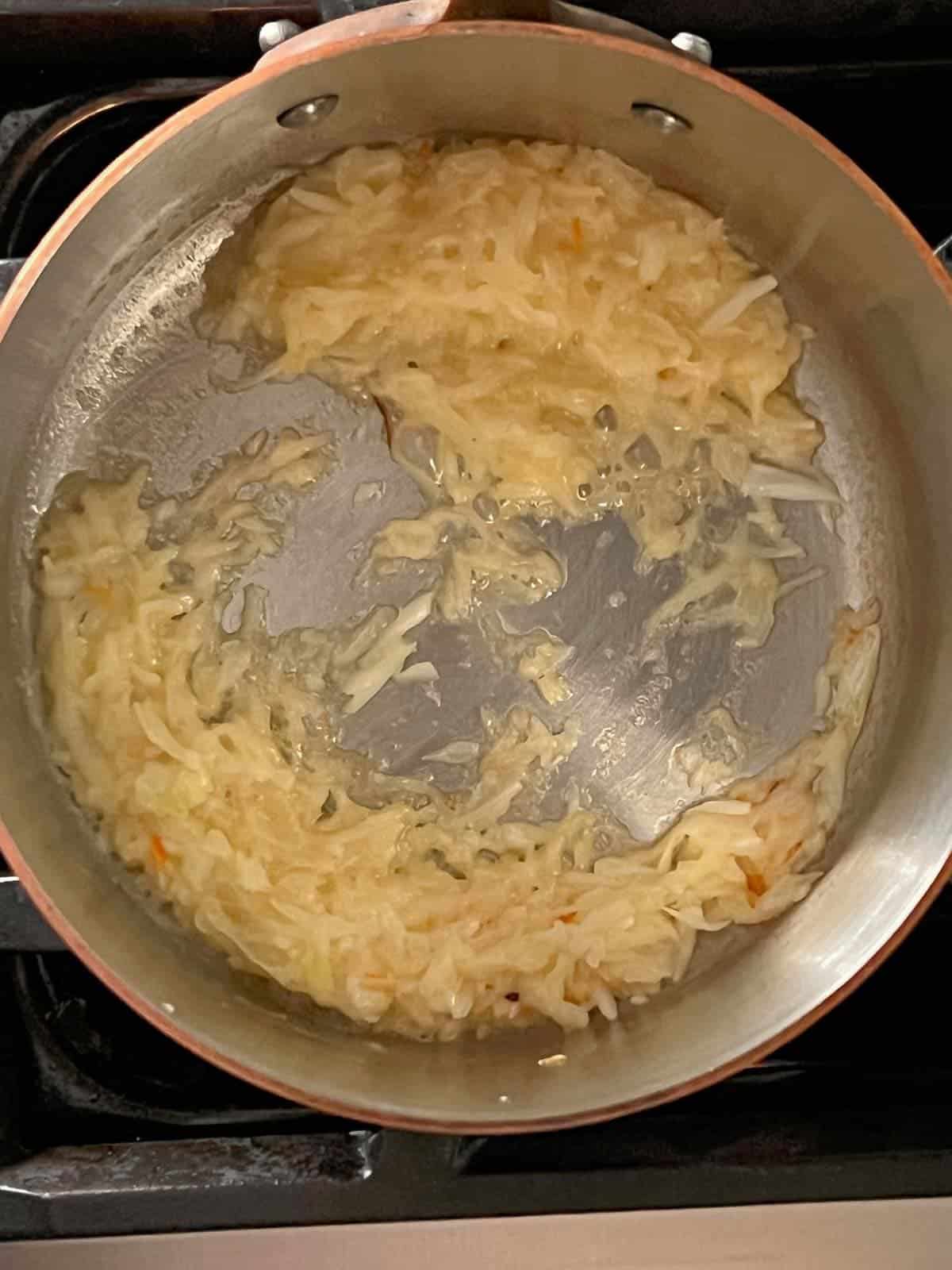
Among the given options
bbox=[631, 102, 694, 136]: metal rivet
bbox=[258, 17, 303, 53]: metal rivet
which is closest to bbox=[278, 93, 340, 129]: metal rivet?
bbox=[258, 17, 303, 53]: metal rivet

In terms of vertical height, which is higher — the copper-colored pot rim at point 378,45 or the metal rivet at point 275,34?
the metal rivet at point 275,34

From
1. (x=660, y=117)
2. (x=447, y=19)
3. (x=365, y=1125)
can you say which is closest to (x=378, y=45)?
(x=447, y=19)

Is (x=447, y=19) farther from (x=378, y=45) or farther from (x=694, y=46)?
(x=694, y=46)

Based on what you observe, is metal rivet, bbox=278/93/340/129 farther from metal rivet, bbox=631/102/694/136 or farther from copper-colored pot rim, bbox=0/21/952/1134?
metal rivet, bbox=631/102/694/136

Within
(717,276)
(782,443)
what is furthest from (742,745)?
(717,276)

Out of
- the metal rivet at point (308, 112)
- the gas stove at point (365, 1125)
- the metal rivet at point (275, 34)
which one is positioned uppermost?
the metal rivet at point (275, 34)

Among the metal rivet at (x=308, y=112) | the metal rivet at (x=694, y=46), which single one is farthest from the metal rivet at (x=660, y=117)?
the metal rivet at (x=308, y=112)

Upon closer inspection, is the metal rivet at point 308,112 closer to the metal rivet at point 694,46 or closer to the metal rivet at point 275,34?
the metal rivet at point 275,34

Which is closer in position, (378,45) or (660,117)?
(378,45)
